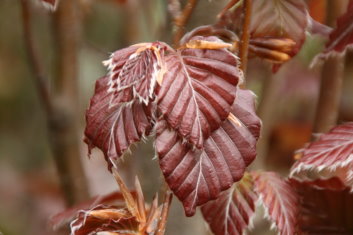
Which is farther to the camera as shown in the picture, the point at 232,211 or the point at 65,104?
→ the point at 65,104

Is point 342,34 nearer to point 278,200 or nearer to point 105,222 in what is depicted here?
point 278,200

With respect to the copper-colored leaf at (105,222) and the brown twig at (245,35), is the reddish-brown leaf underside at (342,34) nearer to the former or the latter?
the brown twig at (245,35)

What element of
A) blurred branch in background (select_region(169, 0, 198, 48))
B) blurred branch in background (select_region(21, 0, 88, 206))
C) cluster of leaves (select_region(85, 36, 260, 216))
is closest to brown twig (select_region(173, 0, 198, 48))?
blurred branch in background (select_region(169, 0, 198, 48))

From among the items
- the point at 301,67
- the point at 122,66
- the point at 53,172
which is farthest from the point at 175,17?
the point at 53,172

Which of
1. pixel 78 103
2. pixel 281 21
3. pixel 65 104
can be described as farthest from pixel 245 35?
pixel 78 103

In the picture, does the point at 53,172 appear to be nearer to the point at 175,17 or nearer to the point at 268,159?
the point at 268,159

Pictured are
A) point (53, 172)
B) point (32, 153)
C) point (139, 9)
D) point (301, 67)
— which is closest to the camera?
point (139, 9)
